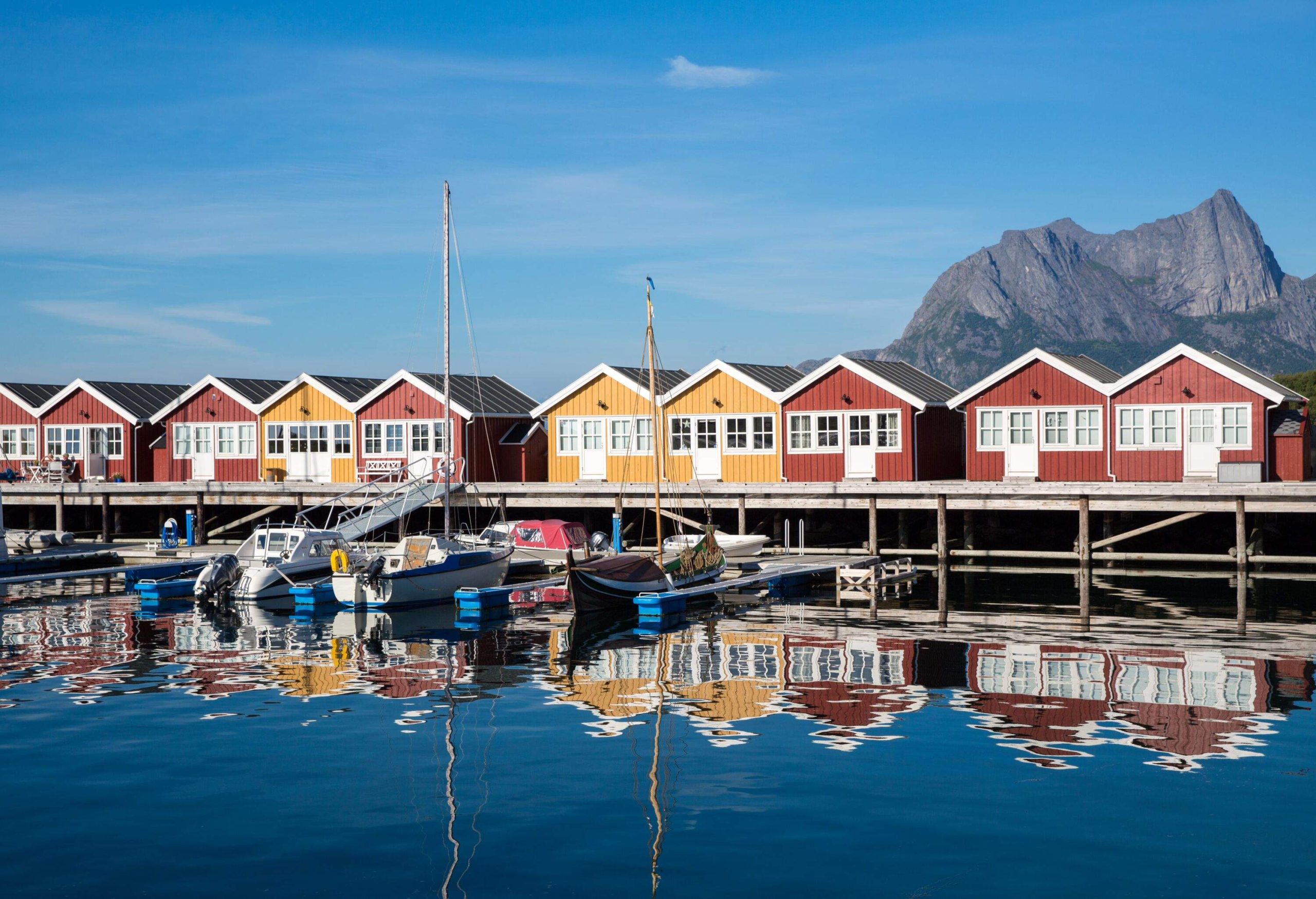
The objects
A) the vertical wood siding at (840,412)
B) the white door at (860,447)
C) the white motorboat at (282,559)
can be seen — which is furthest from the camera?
the white door at (860,447)

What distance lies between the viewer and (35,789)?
15945 millimetres

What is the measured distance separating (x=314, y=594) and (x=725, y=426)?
18383 millimetres

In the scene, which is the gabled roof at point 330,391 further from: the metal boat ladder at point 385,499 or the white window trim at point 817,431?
the white window trim at point 817,431

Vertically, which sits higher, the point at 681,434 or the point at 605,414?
the point at 605,414

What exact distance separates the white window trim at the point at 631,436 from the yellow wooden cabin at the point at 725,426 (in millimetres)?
742

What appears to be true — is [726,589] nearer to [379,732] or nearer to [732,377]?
[732,377]

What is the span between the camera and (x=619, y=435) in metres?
49.1

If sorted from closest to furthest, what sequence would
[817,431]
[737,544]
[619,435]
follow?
[737,544] < [817,431] < [619,435]

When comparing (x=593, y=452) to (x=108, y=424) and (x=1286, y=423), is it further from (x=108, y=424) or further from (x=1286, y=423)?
(x=1286, y=423)

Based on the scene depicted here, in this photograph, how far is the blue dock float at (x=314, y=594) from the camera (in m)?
33.9

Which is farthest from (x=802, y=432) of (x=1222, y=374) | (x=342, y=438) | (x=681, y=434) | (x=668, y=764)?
(x=668, y=764)

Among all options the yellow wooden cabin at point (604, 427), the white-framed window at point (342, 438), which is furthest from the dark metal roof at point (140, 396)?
the yellow wooden cabin at point (604, 427)

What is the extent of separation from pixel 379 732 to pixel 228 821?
4.33 metres

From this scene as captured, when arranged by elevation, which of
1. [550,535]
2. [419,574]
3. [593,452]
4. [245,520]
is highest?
[593,452]
